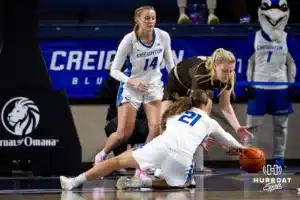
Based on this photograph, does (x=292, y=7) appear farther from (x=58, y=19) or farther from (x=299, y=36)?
(x=58, y=19)

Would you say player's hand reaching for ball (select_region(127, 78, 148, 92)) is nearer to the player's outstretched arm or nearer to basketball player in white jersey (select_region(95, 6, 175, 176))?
basketball player in white jersey (select_region(95, 6, 175, 176))

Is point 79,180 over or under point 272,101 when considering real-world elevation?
under

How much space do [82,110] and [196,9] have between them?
247cm

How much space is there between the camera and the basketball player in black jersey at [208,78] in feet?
26.3

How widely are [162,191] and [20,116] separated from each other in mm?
2355

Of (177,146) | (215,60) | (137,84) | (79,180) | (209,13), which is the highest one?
(209,13)

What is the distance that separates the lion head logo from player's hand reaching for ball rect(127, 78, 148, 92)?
1.20 meters

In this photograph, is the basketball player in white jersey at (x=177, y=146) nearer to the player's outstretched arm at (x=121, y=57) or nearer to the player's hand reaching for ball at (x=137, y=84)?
the player's hand reaching for ball at (x=137, y=84)

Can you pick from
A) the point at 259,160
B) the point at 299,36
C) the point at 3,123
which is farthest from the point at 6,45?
the point at 299,36

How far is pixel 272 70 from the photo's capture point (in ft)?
38.4

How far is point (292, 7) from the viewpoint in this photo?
13930 mm

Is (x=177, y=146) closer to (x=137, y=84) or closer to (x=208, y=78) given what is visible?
(x=208, y=78)

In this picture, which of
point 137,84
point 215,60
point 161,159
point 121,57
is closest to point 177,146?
point 161,159

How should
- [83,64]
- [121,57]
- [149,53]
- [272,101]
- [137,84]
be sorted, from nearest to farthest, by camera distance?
1. [137,84]
2. [121,57]
3. [149,53]
4. [272,101]
5. [83,64]
